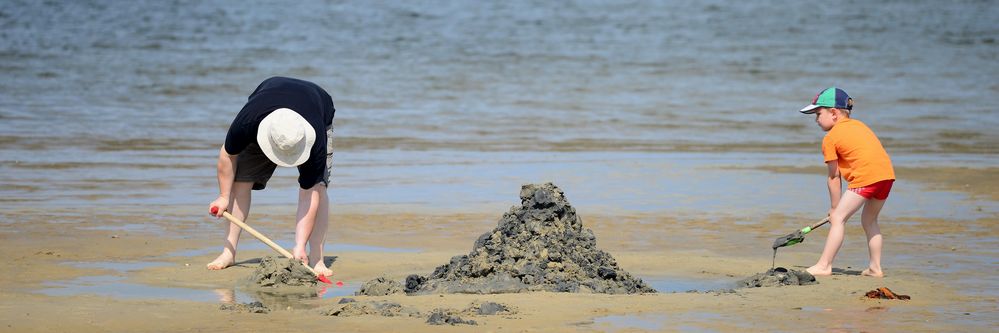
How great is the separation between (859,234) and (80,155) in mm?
9230

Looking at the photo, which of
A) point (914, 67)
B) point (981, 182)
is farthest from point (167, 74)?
point (981, 182)

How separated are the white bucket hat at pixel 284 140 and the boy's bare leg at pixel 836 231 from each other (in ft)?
10.4

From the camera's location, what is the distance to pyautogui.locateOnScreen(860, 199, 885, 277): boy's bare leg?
8.48 metres

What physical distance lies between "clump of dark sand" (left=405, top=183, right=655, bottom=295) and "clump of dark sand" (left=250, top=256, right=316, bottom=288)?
2.48 ft

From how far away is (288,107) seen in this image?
335 inches

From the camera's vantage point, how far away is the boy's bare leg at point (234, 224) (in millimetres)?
8914

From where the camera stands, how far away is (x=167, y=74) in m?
30.8

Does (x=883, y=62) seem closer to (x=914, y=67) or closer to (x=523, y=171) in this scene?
(x=914, y=67)

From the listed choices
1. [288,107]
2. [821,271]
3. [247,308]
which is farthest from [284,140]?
[821,271]

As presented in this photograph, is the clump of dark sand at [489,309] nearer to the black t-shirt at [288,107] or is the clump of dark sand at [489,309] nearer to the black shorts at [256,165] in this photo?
the black t-shirt at [288,107]

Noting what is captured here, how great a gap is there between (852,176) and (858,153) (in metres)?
0.16

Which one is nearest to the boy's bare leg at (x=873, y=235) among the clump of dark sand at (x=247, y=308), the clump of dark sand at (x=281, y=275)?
the clump of dark sand at (x=281, y=275)

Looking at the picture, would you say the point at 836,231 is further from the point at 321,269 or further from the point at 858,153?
the point at 321,269

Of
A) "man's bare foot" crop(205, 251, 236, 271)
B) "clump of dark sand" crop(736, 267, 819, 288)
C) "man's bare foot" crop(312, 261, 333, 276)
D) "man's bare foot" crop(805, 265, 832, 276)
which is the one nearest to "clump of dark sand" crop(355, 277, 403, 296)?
"man's bare foot" crop(312, 261, 333, 276)
